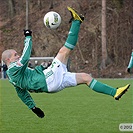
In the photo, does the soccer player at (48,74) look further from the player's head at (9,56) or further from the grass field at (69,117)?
the grass field at (69,117)

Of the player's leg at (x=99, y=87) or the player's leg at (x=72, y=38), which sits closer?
the player's leg at (x=99, y=87)

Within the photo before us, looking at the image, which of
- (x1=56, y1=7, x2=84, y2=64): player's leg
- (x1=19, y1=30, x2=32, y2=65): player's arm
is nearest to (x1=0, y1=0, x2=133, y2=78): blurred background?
(x1=56, y1=7, x2=84, y2=64): player's leg

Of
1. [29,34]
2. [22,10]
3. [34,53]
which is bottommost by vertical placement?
[34,53]

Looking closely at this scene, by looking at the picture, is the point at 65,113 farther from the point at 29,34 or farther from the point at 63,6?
the point at 63,6

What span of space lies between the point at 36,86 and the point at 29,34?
36.9 inches

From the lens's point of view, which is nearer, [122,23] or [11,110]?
[11,110]

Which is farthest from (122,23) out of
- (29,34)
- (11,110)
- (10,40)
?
(29,34)

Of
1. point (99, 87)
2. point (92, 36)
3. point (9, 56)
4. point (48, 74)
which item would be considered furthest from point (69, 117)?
A: point (92, 36)

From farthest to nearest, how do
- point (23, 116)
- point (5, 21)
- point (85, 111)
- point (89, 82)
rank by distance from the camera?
point (5, 21) → point (85, 111) → point (23, 116) → point (89, 82)

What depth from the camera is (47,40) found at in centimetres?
4181

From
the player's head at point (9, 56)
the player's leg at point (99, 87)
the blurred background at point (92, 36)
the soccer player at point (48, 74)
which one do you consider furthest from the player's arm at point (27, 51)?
the blurred background at point (92, 36)

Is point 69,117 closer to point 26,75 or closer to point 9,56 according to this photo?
point 26,75

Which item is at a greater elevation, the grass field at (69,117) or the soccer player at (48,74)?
the soccer player at (48,74)

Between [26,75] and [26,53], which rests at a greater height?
[26,53]
